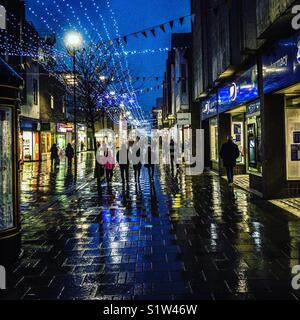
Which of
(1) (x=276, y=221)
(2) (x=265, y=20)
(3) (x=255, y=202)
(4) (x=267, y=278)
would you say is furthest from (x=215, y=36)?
(4) (x=267, y=278)

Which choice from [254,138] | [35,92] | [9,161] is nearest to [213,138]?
[254,138]

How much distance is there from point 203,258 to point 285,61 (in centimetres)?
635

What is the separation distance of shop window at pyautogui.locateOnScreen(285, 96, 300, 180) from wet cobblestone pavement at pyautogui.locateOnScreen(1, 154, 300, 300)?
4.77 ft

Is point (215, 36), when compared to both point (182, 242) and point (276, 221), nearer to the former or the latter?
point (276, 221)

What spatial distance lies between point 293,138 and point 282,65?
2.67 m

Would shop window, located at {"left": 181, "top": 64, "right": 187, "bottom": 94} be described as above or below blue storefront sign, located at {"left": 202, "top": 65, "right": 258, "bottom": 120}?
above

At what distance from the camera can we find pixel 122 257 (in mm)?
6445

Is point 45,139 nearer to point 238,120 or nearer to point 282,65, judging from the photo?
point 238,120

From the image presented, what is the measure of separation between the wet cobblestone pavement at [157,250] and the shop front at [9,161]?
47 centimetres

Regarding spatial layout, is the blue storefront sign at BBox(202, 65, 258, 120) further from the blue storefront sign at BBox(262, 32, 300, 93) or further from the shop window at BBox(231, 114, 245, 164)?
the blue storefront sign at BBox(262, 32, 300, 93)

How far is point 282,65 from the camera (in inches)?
418

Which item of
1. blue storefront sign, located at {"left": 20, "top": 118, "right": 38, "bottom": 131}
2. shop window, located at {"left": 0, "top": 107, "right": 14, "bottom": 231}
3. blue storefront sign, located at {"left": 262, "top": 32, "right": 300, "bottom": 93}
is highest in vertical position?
blue storefront sign, located at {"left": 20, "top": 118, "right": 38, "bottom": 131}

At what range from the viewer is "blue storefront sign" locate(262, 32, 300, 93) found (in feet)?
31.8

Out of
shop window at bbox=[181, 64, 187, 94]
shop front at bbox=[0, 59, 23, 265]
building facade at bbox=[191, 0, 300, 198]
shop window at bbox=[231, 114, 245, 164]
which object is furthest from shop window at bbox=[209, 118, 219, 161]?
shop front at bbox=[0, 59, 23, 265]
